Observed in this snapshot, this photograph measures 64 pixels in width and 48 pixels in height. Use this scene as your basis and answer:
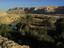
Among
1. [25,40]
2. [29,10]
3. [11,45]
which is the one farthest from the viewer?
[29,10]

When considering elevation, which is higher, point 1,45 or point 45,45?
point 1,45

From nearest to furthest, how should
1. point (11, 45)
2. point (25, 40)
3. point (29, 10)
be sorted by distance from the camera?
point (11, 45)
point (25, 40)
point (29, 10)

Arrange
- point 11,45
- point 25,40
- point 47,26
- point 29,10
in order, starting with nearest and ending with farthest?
point 11,45 → point 25,40 → point 47,26 → point 29,10

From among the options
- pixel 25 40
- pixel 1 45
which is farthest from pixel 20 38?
pixel 1 45

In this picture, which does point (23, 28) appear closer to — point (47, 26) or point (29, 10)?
point (47, 26)

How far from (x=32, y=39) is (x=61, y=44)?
8.93 ft

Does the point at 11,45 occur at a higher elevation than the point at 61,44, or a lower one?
higher

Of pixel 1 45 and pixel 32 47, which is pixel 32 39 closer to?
pixel 32 47

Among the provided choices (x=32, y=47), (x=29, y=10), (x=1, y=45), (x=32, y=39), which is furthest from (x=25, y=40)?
(x=29, y=10)

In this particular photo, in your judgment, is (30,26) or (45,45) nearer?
(45,45)

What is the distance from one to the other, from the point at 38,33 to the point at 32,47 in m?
1.83

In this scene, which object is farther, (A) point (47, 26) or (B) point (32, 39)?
(A) point (47, 26)

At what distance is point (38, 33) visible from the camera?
16250 mm

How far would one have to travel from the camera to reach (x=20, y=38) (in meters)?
16.8
